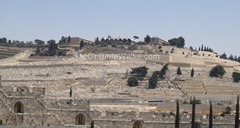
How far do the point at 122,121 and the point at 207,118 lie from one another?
18.1ft

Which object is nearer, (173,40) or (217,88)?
(217,88)

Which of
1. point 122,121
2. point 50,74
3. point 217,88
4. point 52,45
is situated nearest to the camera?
point 122,121

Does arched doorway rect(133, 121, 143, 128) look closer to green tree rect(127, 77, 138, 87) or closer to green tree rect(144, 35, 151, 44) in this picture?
green tree rect(127, 77, 138, 87)

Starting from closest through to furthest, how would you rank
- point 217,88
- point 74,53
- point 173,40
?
point 217,88 → point 74,53 → point 173,40

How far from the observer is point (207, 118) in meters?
41.4

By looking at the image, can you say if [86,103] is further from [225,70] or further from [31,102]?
[225,70]

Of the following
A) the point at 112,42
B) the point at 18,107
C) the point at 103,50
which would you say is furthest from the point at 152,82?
the point at 112,42

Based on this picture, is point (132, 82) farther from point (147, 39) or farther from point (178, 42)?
point (147, 39)

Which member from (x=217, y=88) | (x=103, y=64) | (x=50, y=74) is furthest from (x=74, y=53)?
(x=217, y=88)

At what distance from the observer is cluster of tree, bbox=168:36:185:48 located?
170m

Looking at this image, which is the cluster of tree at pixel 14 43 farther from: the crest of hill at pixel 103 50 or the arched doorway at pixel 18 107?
the arched doorway at pixel 18 107

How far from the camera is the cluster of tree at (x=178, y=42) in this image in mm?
169625

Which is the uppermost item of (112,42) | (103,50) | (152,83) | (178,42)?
(178,42)

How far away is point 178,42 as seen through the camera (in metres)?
172
